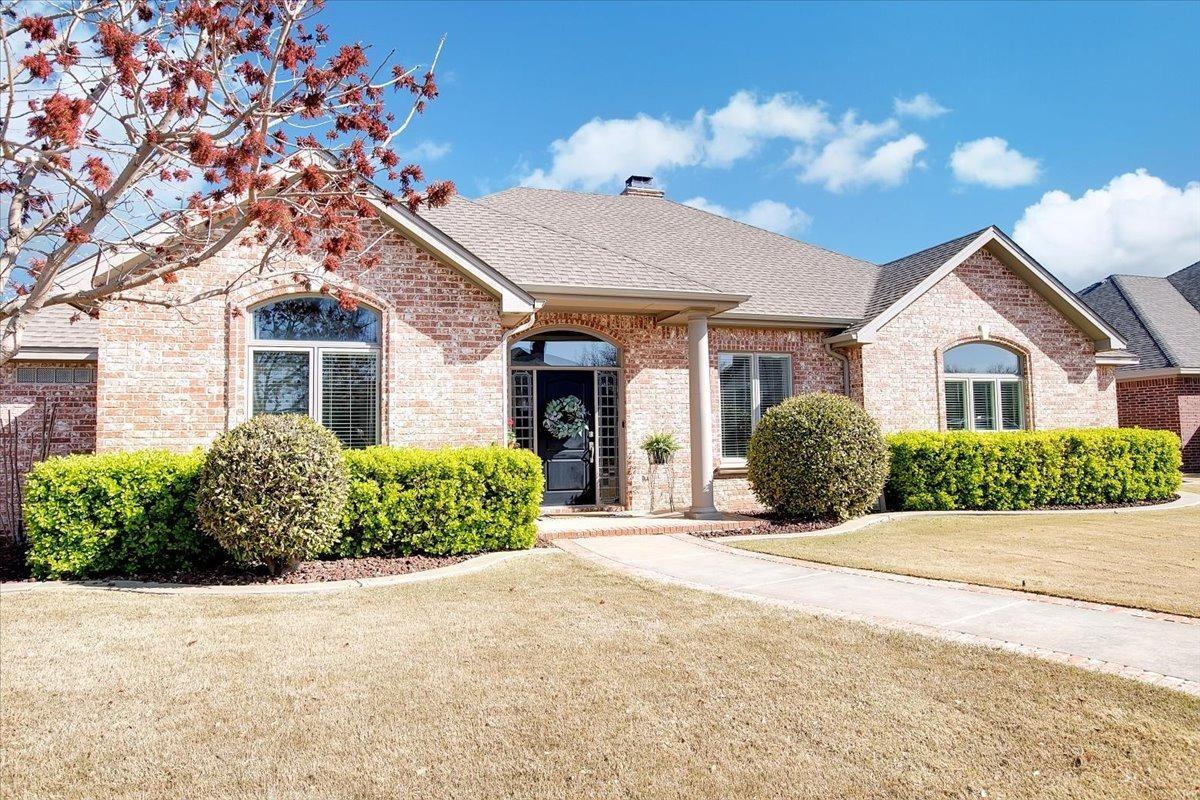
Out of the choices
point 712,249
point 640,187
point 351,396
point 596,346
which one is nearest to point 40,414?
point 351,396

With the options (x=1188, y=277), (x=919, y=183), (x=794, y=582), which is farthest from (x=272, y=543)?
(x=1188, y=277)

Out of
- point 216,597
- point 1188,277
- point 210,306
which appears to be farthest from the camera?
point 1188,277

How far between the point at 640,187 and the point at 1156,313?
16339 mm

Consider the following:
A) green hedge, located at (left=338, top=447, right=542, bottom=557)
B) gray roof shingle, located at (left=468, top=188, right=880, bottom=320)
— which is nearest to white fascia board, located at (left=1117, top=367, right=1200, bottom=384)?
gray roof shingle, located at (left=468, top=188, right=880, bottom=320)

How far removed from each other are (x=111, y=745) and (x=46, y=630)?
2.78 m

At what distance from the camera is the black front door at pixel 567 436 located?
12914 millimetres

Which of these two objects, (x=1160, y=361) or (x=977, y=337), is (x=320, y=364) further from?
(x=1160, y=361)

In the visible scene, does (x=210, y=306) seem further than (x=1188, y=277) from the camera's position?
No

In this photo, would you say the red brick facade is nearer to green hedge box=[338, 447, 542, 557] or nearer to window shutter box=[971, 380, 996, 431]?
green hedge box=[338, 447, 542, 557]

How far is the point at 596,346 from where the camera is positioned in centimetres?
1313

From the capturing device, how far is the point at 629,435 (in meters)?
13.1

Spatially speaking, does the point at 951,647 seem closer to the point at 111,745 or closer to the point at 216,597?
the point at 111,745

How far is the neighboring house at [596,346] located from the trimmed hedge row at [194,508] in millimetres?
1317

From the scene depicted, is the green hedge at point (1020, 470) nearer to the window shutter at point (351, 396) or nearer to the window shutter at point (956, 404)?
the window shutter at point (956, 404)
